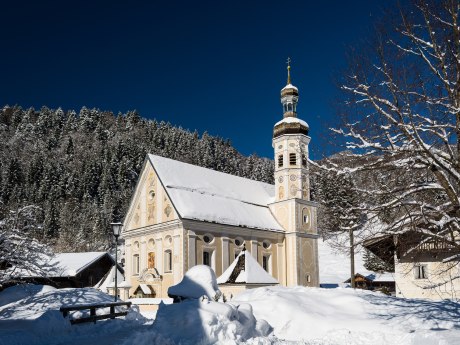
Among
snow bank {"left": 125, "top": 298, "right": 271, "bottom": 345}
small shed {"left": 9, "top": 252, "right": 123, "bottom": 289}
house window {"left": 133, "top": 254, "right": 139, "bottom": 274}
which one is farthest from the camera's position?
small shed {"left": 9, "top": 252, "right": 123, "bottom": 289}

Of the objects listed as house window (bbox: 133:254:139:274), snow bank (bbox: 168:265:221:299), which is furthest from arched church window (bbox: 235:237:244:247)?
snow bank (bbox: 168:265:221:299)

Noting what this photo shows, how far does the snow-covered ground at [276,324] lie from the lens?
11.4 meters

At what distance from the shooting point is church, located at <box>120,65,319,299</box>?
34.4 m

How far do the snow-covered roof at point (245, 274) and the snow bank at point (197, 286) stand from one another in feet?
32.1

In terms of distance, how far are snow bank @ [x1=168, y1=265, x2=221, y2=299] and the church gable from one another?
20.2 metres

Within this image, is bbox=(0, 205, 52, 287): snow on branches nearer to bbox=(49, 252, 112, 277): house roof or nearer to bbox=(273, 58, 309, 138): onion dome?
bbox=(49, 252, 112, 277): house roof

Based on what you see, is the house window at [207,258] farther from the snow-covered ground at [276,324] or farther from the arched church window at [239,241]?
the snow-covered ground at [276,324]

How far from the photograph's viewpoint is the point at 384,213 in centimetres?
1037

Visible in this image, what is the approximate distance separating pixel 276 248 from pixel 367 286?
1784cm

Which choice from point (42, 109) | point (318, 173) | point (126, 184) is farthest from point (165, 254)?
point (42, 109)

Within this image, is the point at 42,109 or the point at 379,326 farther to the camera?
the point at 42,109

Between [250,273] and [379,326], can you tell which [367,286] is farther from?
[379,326]

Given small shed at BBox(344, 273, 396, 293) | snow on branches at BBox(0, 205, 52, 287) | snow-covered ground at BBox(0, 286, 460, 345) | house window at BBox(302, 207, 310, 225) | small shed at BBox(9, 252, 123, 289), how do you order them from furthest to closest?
1. small shed at BBox(344, 273, 396, 293)
2. house window at BBox(302, 207, 310, 225)
3. small shed at BBox(9, 252, 123, 289)
4. snow on branches at BBox(0, 205, 52, 287)
5. snow-covered ground at BBox(0, 286, 460, 345)

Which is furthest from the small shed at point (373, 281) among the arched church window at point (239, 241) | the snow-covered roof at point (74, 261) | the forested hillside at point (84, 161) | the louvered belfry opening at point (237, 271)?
the forested hillside at point (84, 161)
